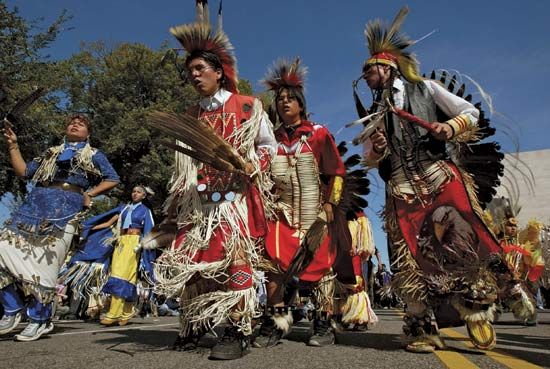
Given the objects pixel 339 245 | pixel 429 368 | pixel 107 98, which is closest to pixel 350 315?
pixel 339 245

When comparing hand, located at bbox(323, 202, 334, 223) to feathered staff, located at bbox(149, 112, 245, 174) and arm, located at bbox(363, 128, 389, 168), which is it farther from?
feathered staff, located at bbox(149, 112, 245, 174)

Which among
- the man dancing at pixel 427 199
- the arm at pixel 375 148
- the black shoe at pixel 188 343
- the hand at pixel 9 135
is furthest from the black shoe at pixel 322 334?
the hand at pixel 9 135

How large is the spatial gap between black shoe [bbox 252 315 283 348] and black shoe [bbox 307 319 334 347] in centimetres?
29

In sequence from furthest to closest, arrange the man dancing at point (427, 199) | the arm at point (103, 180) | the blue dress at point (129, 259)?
the blue dress at point (129, 259) < the arm at point (103, 180) < the man dancing at point (427, 199)

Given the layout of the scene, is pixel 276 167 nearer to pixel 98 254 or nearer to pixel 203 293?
pixel 203 293

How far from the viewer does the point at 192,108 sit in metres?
3.98

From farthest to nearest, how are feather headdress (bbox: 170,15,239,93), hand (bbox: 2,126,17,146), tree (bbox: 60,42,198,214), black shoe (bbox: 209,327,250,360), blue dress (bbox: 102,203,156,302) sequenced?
tree (bbox: 60,42,198,214), blue dress (bbox: 102,203,156,302), hand (bbox: 2,126,17,146), feather headdress (bbox: 170,15,239,93), black shoe (bbox: 209,327,250,360)

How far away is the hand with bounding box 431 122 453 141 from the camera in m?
3.52

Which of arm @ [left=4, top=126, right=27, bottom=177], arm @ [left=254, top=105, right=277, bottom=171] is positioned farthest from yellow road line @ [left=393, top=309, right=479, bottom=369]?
arm @ [left=4, top=126, right=27, bottom=177]

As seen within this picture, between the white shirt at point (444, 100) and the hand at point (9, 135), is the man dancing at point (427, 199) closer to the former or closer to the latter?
the white shirt at point (444, 100)

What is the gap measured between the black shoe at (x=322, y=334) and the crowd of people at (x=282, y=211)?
0.04ft

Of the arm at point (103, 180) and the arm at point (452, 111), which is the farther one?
the arm at point (103, 180)

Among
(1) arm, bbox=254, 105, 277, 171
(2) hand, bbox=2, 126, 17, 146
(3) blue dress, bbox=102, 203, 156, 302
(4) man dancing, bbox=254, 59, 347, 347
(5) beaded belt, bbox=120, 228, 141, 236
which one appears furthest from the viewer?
(5) beaded belt, bbox=120, 228, 141, 236

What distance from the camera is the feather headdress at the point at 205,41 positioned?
3.81m
